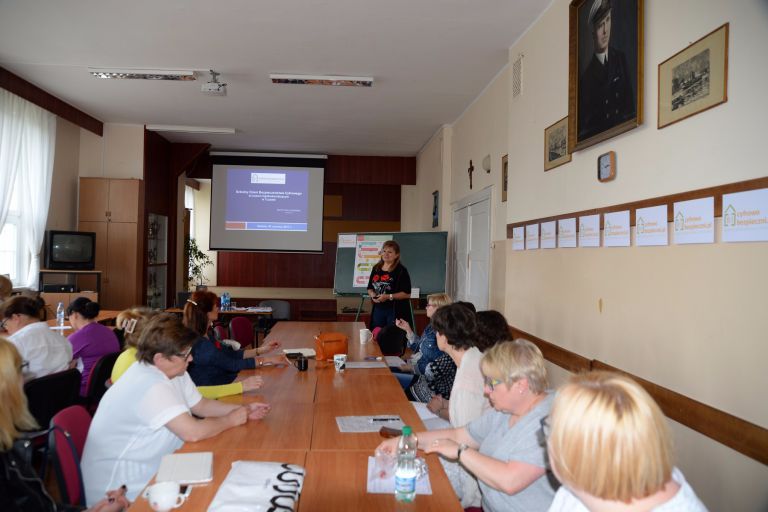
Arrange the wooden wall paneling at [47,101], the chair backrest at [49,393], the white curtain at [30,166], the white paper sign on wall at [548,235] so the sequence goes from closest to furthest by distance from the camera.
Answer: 1. the chair backrest at [49,393]
2. the white paper sign on wall at [548,235]
3. the wooden wall paneling at [47,101]
4. the white curtain at [30,166]

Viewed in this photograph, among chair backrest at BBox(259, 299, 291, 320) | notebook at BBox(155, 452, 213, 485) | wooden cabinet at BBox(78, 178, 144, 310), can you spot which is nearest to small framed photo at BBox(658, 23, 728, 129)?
notebook at BBox(155, 452, 213, 485)

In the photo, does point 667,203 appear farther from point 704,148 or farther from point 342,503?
point 342,503

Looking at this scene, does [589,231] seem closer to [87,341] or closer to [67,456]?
[67,456]

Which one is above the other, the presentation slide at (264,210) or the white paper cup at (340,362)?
the presentation slide at (264,210)

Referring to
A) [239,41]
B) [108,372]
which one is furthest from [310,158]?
[108,372]

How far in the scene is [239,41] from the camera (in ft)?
16.5

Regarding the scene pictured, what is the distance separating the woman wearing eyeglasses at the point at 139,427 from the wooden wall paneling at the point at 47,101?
5172mm

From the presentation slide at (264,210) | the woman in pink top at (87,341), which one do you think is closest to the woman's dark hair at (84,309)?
the woman in pink top at (87,341)

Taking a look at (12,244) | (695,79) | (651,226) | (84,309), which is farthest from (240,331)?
(695,79)

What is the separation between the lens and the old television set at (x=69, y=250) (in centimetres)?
Answer: 709

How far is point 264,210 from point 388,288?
163 inches

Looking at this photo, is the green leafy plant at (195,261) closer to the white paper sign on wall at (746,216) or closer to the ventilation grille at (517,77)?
the ventilation grille at (517,77)

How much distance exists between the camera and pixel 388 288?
6.41m

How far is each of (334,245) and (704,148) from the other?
33.7ft
